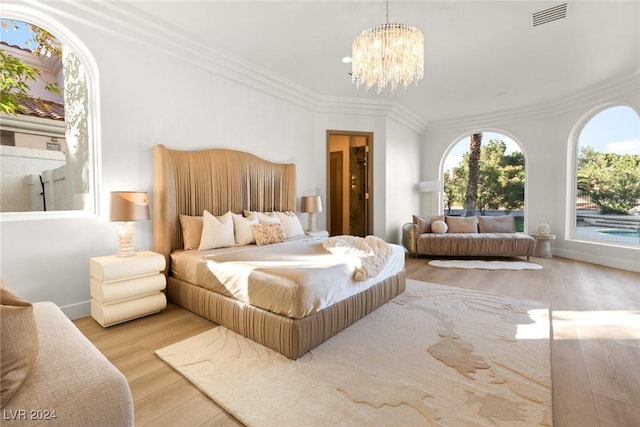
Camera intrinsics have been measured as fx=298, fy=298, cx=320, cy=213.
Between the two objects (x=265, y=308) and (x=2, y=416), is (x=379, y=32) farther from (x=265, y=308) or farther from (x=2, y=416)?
(x=2, y=416)

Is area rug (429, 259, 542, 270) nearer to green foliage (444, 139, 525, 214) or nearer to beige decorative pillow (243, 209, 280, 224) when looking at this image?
green foliage (444, 139, 525, 214)

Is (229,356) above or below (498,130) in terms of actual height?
below

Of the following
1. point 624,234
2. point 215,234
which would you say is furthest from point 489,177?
point 215,234

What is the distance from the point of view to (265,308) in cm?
221

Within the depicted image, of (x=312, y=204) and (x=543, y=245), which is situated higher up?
(x=312, y=204)

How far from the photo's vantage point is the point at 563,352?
7.26 ft

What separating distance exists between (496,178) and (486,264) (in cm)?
264

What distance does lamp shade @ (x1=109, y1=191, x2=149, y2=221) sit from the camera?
2668mm

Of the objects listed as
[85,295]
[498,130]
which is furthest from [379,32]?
[498,130]

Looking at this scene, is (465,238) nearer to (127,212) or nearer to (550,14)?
(550,14)

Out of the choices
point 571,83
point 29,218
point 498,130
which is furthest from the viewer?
point 498,130

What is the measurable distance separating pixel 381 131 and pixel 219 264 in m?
4.33

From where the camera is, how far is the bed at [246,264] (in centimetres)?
213

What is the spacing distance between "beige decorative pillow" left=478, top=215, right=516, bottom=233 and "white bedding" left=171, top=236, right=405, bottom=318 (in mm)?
3438
